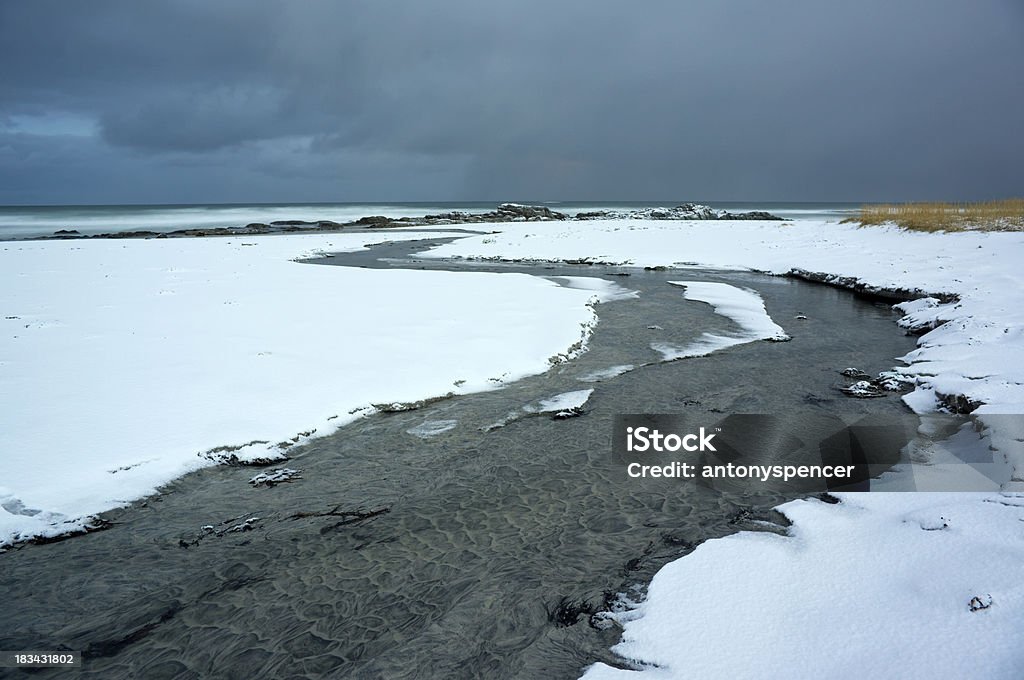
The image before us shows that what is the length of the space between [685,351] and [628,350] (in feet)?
3.67

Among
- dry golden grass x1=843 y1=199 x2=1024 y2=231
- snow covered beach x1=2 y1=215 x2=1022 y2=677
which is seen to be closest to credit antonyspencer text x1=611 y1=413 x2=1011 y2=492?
snow covered beach x1=2 y1=215 x2=1022 y2=677

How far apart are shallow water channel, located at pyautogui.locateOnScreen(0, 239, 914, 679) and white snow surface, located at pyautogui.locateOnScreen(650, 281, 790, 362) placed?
3.24 meters

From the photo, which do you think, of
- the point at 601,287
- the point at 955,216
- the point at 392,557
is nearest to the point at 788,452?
the point at 392,557

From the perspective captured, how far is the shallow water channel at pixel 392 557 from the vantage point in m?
3.98

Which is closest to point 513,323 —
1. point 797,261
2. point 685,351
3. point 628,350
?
point 628,350

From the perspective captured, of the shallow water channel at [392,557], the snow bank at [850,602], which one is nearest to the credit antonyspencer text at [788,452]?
the shallow water channel at [392,557]

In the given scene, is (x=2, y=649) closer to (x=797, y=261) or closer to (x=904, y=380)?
(x=904, y=380)

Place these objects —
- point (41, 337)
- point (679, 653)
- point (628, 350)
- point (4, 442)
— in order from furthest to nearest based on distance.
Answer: point (628, 350) → point (41, 337) → point (4, 442) → point (679, 653)

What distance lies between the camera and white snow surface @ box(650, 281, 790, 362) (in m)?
11.7

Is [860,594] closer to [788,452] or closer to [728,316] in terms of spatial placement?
[788,452]

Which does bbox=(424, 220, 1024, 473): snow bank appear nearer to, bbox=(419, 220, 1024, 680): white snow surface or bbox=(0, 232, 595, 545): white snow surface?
bbox=(419, 220, 1024, 680): white snow surface

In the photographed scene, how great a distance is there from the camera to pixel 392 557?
5.05 meters

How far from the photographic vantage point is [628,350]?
1155 centimetres

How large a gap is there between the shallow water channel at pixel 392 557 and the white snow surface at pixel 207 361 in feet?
1.83
